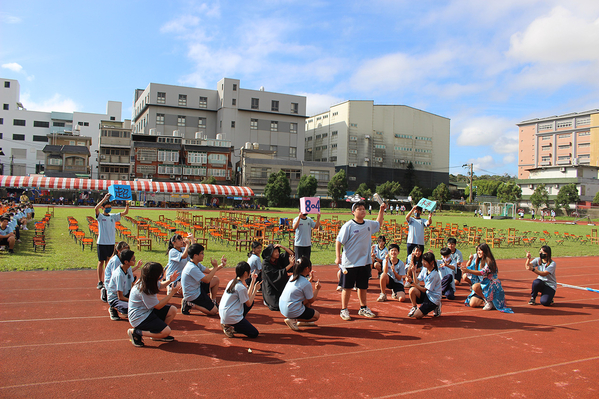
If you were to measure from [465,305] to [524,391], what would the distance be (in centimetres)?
371

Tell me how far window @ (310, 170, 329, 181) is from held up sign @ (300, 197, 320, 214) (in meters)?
63.1

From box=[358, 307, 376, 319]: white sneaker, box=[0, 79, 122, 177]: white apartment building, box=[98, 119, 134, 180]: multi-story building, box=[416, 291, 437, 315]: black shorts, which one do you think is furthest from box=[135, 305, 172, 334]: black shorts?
box=[0, 79, 122, 177]: white apartment building

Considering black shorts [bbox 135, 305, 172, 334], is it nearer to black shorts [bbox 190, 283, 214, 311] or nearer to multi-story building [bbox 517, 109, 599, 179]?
black shorts [bbox 190, 283, 214, 311]

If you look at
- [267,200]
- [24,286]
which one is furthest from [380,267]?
[267,200]

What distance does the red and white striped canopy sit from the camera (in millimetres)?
43750

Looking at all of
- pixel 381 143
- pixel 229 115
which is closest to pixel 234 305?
pixel 229 115

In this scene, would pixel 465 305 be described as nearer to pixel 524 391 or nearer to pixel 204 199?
pixel 524 391

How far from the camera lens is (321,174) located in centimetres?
7244

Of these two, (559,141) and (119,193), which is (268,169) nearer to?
(119,193)

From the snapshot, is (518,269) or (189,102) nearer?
(518,269)

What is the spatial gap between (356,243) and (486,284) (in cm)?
305

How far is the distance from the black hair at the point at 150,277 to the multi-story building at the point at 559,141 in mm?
84040

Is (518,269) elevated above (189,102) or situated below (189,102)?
below

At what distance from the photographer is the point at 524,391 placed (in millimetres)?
4184
